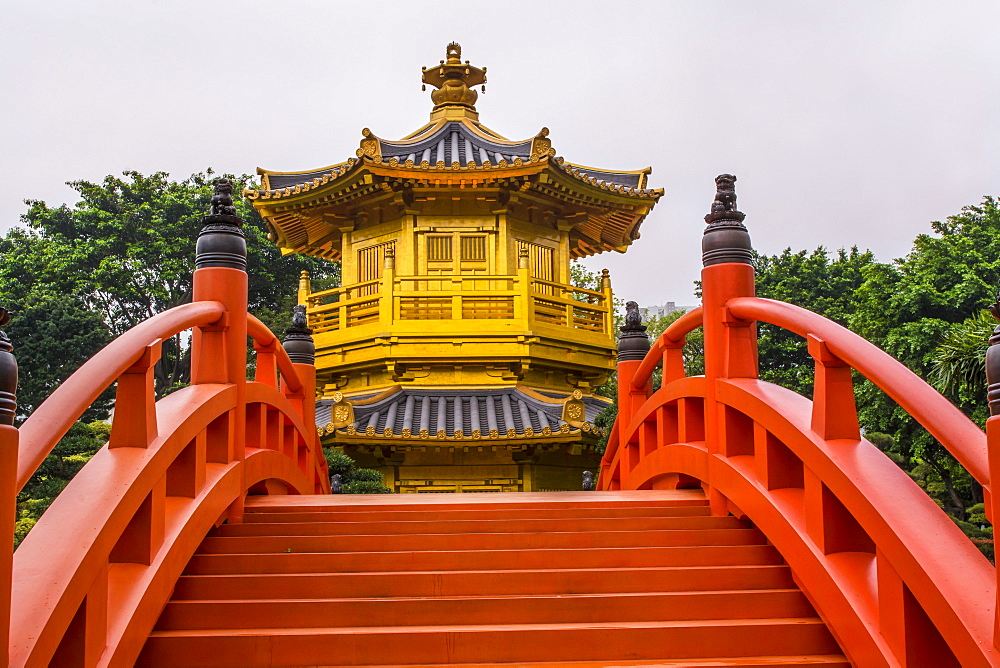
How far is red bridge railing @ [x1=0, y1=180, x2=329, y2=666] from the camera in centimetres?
275

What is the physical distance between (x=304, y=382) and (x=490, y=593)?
13.7 feet

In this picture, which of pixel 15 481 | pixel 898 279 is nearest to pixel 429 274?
pixel 15 481

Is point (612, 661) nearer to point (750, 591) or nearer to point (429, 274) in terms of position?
point (750, 591)

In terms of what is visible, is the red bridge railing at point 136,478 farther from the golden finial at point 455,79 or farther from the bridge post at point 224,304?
the golden finial at point 455,79

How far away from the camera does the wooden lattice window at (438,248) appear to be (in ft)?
47.4

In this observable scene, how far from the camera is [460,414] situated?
13367 millimetres

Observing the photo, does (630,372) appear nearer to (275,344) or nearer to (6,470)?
(275,344)

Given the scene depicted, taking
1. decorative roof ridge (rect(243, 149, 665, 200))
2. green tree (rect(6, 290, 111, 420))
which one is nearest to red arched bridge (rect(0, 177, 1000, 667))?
decorative roof ridge (rect(243, 149, 665, 200))

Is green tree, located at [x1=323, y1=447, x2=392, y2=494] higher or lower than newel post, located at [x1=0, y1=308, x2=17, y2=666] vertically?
higher

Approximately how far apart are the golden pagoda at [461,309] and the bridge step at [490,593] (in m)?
7.85

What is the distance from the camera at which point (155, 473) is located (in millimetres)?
3666

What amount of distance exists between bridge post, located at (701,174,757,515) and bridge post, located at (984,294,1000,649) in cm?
220

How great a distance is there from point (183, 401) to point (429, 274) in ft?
32.9

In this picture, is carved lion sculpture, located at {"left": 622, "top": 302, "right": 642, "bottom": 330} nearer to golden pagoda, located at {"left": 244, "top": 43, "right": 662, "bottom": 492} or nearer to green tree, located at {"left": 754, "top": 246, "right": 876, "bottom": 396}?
golden pagoda, located at {"left": 244, "top": 43, "right": 662, "bottom": 492}
